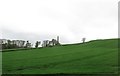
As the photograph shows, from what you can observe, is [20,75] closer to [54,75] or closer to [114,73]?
[54,75]

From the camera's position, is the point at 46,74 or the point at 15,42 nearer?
the point at 46,74

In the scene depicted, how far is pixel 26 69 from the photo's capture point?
4009 cm

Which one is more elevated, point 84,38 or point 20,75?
point 84,38

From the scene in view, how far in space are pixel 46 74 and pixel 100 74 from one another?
532 cm

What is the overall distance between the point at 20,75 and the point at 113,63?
13012 millimetres

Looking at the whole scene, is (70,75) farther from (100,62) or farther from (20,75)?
(100,62)

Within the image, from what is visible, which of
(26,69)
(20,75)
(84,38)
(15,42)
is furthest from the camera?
(15,42)

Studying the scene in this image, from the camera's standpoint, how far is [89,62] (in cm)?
4447

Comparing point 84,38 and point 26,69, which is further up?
point 84,38

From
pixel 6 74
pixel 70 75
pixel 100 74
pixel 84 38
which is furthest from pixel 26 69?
pixel 84 38

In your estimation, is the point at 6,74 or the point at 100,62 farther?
the point at 100,62

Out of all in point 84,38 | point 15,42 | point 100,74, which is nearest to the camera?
point 100,74

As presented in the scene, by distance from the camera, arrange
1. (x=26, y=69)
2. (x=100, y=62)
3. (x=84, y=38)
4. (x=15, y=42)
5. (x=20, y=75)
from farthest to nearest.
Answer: (x=15, y=42), (x=84, y=38), (x=100, y=62), (x=26, y=69), (x=20, y=75)

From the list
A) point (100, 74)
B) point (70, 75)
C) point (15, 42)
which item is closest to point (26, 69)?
point (70, 75)
